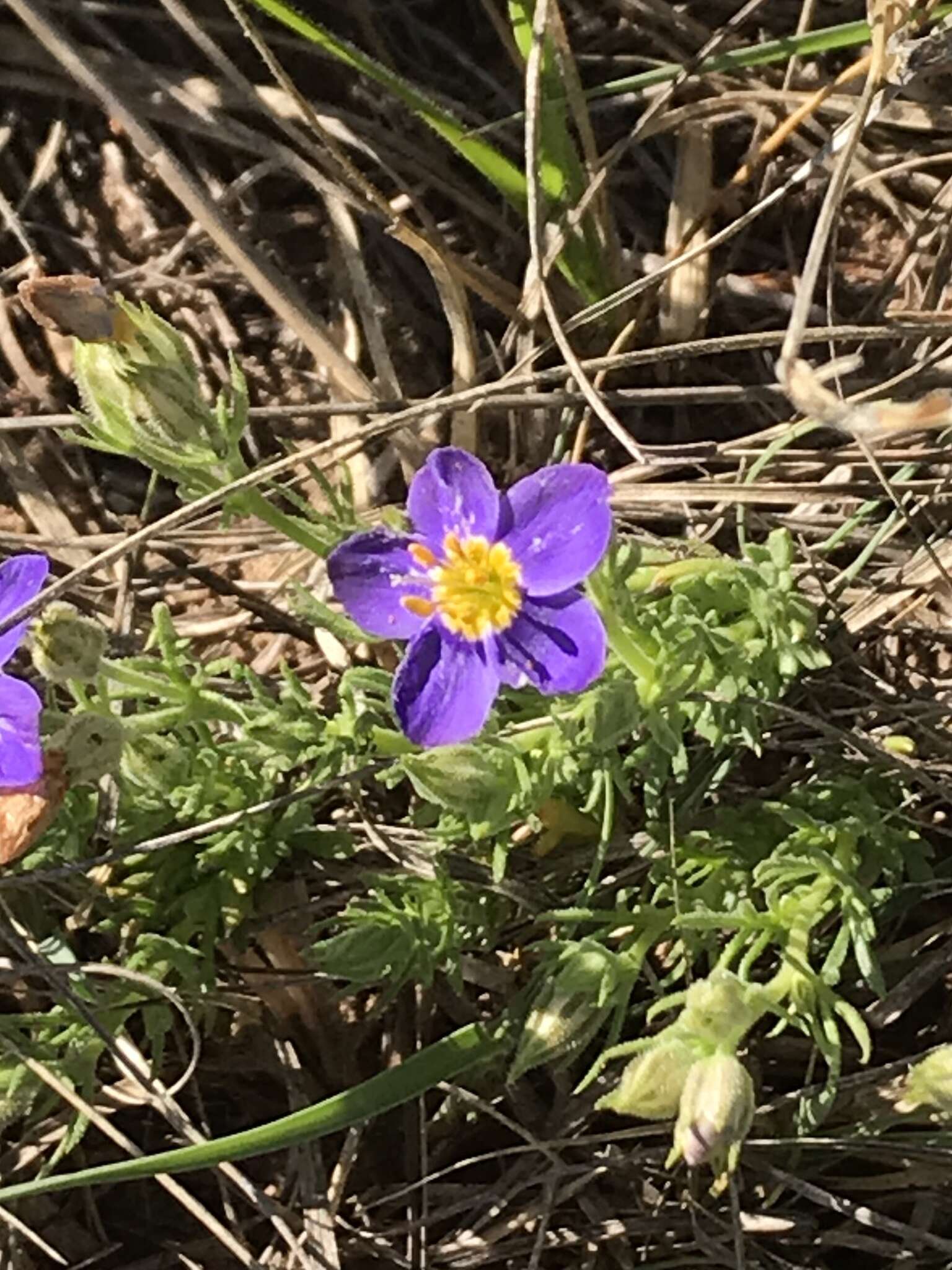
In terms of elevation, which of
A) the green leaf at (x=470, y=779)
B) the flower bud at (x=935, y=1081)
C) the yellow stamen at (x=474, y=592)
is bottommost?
the flower bud at (x=935, y=1081)

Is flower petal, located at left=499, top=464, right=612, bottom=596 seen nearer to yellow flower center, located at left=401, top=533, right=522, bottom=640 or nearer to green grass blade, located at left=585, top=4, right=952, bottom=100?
yellow flower center, located at left=401, top=533, right=522, bottom=640

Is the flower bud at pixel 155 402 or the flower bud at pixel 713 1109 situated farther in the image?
the flower bud at pixel 155 402

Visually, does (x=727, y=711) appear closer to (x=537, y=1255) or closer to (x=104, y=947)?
(x=537, y=1255)

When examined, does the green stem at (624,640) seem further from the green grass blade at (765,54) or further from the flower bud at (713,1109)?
the green grass blade at (765,54)

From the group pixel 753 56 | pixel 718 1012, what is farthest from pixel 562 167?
A: pixel 718 1012

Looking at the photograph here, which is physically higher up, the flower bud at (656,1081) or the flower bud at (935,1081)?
the flower bud at (656,1081)

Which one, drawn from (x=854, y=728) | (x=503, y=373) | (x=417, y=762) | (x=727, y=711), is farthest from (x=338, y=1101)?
(x=503, y=373)

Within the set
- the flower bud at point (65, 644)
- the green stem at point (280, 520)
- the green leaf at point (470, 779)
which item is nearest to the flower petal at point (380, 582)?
the green stem at point (280, 520)
